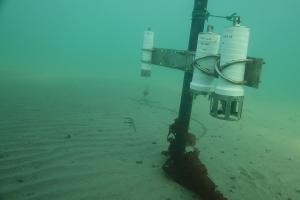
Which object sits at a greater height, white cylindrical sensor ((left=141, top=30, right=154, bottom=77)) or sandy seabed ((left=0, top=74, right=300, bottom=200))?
white cylindrical sensor ((left=141, top=30, right=154, bottom=77))

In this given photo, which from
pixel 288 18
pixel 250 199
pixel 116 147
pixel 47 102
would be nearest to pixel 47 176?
pixel 116 147

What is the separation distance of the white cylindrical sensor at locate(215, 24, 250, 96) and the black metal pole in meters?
0.82

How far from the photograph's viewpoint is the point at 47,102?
312 inches

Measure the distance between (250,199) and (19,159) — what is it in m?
3.25

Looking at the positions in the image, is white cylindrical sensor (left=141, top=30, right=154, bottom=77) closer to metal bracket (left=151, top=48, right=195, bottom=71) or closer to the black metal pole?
metal bracket (left=151, top=48, right=195, bottom=71)

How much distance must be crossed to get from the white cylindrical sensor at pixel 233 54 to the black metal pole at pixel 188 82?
0.82 m

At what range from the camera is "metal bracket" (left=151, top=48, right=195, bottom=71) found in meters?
4.01

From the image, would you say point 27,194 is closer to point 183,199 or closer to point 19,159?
point 19,159

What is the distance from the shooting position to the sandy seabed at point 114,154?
379 centimetres

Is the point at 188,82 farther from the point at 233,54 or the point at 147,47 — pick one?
the point at 147,47

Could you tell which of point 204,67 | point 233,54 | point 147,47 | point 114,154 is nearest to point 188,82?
point 204,67

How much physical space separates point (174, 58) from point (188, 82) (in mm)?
423

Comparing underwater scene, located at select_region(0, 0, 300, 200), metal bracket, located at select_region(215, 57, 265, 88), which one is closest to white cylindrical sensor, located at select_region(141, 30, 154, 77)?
underwater scene, located at select_region(0, 0, 300, 200)

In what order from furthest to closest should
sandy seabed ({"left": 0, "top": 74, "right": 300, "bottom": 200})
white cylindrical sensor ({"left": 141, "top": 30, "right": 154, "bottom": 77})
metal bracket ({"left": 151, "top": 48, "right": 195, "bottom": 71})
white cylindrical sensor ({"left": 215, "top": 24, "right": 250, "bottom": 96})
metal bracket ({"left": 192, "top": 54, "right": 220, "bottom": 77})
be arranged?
1. white cylindrical sensor ({"left": 141, "top": 30, "right": 154, "bottom": 77})
2. metal bracket ({"left": 151, "top": 48, "right": 195, "bottom": 71})
3. sandy seabed ({"left": 0, "top": 74, "right": 300, "bottom": 200})
4. metal bracket ({"left": 192, "top": 54, "right": 220, "bottom": 77})
5. white cylindrical sensor ({"left": 215, "top": 24, "right": 250, "bottom": 96})
